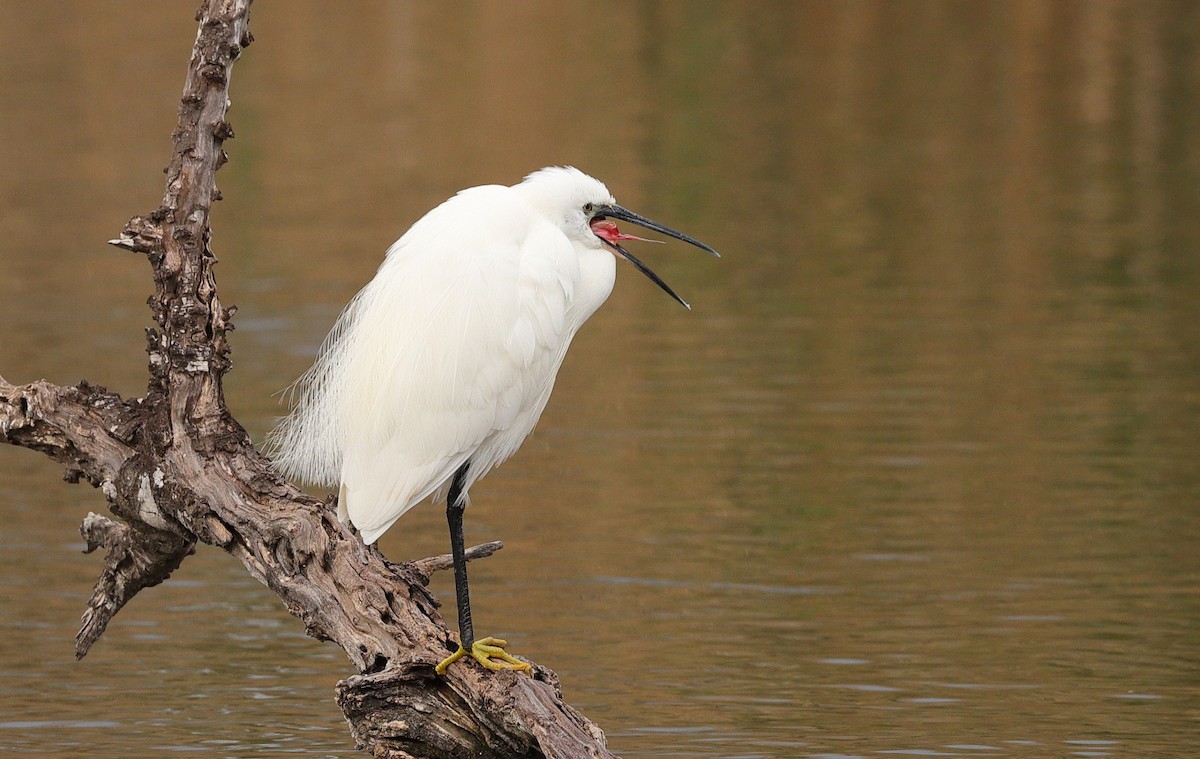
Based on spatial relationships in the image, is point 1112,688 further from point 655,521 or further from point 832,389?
point 832,389

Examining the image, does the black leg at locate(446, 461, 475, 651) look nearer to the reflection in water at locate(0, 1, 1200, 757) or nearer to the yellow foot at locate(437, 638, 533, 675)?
the yellow foot at locate(437, 638, 533, 675)

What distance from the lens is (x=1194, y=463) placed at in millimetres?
10961

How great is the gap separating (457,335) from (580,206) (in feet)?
1.85

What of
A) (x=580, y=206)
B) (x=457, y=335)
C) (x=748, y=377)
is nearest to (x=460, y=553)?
(x=457, y=335)

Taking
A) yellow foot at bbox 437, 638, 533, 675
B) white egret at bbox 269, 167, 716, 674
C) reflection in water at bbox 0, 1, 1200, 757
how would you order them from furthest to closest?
reflection in water at bbox 0, 1, 1200, 757 → white egret at bbox 269, 167, 716, 674 → yellow foot at bbox 437, 638, 533, 675

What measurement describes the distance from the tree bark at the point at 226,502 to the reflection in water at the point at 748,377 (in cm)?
141

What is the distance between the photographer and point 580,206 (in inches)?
243

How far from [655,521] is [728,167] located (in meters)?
11.1

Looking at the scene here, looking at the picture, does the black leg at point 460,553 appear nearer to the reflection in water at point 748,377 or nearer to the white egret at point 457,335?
the white egret at point 457,335

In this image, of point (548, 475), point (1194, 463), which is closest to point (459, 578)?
point (548, 475)

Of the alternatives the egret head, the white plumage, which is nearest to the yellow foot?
the white plumage

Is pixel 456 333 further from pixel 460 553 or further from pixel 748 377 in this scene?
pixel 748 377

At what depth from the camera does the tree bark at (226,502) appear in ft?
18.7

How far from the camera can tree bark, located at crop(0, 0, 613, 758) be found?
5.69m
